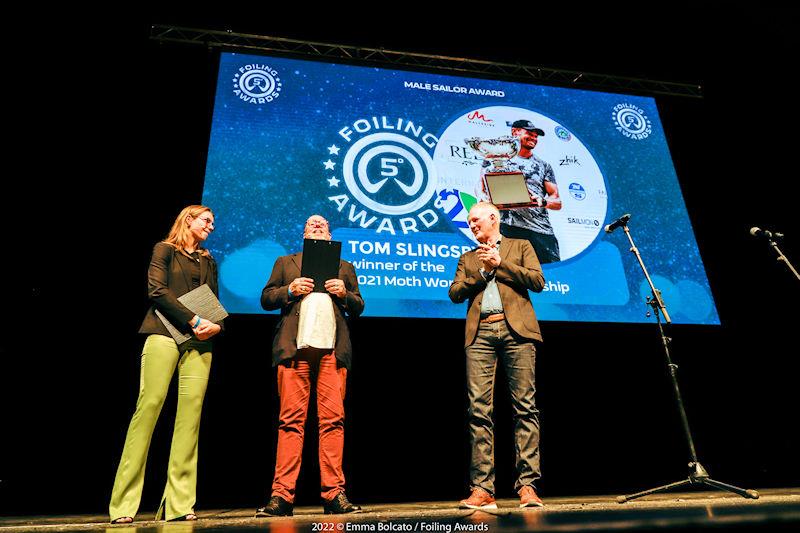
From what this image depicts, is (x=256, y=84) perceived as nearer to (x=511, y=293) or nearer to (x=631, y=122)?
(x=511, y=293)

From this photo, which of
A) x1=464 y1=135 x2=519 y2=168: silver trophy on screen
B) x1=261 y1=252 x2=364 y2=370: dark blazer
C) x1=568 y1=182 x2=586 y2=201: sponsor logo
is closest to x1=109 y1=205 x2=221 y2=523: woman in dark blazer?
x1=261 y1=252 x2=364 y2=370: dark blazer

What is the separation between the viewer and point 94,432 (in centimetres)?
309

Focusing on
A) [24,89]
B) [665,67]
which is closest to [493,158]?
[665,67]

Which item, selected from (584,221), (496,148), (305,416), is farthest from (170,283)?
(584,221)

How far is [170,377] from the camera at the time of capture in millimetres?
2449

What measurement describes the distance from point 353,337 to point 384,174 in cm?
112

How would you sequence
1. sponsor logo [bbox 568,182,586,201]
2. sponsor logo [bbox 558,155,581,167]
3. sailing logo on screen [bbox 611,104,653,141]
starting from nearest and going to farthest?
sponsor logo [bbox 568,182,586,201], sponsor logo [bbox 558,155,581,167], sailing logo on screen [bbox 611,104,653,141]

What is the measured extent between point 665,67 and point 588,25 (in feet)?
2.82

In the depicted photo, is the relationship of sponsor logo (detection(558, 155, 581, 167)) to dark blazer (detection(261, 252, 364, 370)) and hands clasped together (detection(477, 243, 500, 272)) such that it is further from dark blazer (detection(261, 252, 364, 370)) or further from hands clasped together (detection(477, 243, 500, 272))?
dark blazer (detection(261, 252, 364, 370))

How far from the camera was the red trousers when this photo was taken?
92.7 inches

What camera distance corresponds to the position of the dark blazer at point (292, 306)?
252 centimetres

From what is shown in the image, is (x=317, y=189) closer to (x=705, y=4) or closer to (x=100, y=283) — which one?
(x=100, y=283)

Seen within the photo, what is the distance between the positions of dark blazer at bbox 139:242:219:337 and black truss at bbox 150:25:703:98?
2100 mm

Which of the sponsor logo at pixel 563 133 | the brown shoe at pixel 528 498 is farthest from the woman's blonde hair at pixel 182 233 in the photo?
the sponsor logo at pixel 563 133
